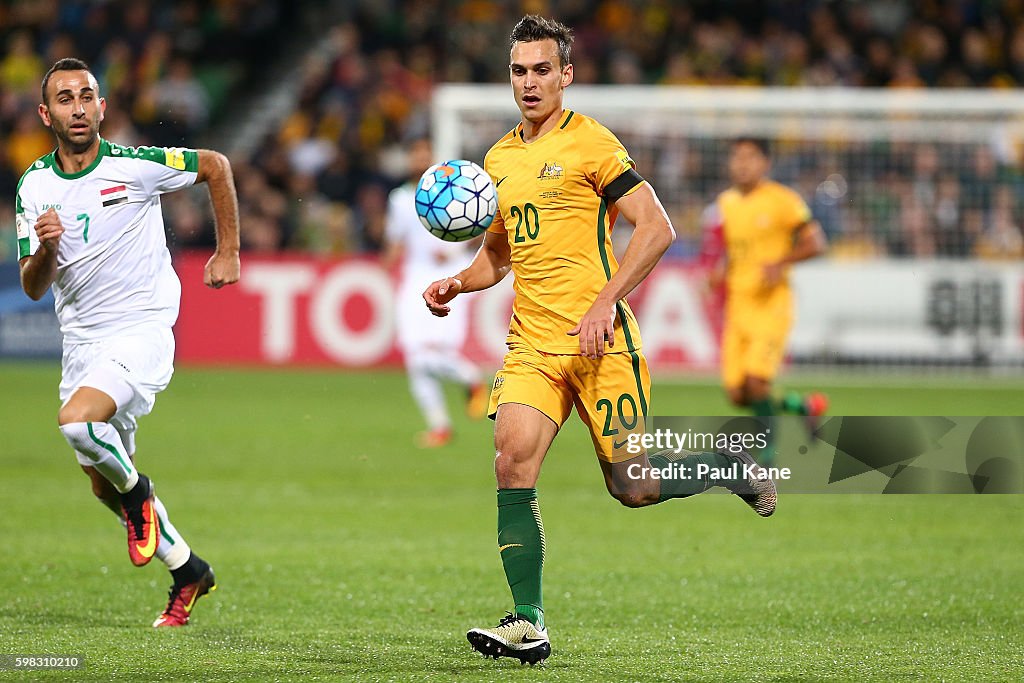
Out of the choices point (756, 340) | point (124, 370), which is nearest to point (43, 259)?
point (124, 370)

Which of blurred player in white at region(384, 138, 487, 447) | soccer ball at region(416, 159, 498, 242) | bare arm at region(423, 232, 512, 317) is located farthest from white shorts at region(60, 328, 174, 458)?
blurred player in white at region(384, 138, 487, 447)

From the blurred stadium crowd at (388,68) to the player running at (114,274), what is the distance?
1190 cm

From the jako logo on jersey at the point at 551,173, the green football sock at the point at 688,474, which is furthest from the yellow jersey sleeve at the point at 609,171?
the green football sock at the point at 688,474

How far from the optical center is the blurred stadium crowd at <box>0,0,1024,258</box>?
20.0 m

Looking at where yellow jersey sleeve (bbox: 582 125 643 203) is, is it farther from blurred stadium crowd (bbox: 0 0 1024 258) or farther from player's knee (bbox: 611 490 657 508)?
blurred stadium crowd (bbox: 0 0 1024 258)

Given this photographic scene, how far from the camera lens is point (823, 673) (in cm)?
555

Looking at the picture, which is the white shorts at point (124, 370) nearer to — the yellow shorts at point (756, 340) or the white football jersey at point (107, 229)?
the white football jersey at point (107, 229)

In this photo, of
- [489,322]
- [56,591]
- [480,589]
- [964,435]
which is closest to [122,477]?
[56,591]

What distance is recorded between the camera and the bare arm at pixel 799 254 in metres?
11.4

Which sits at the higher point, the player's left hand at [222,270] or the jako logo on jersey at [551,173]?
the jako logo on jersey at [551,173]

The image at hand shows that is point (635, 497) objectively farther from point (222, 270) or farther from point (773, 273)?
point (773, 273)

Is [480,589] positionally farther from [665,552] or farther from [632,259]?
[632,259]

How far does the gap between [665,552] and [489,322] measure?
9.73m

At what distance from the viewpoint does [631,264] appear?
5.77m
